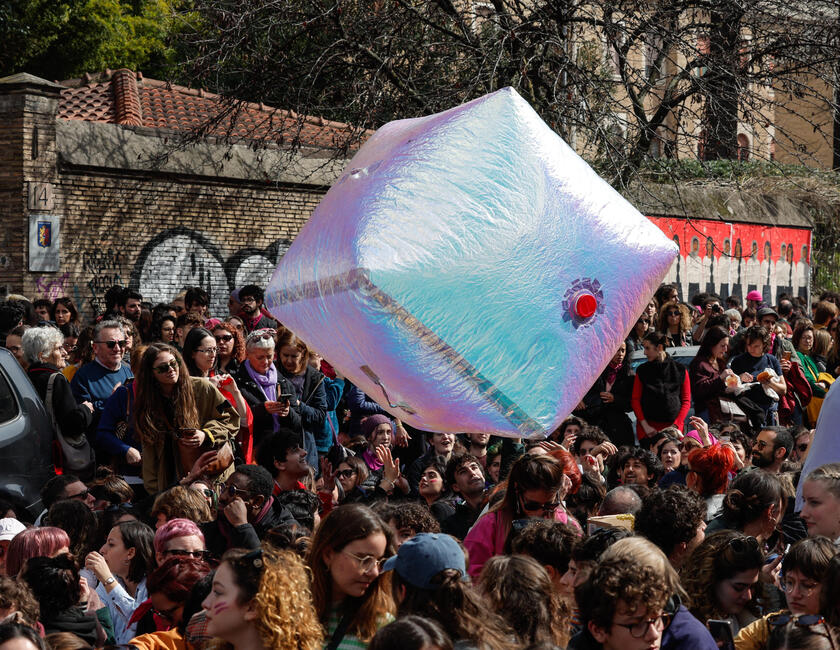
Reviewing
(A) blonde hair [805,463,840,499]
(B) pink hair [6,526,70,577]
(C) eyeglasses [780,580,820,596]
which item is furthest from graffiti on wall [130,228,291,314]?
(C) eyeglasses [780,580,820,596]

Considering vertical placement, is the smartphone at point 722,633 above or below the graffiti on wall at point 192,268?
below

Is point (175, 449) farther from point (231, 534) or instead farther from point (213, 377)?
point (231, 534)

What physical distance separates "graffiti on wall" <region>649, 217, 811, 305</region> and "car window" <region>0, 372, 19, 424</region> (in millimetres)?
14569

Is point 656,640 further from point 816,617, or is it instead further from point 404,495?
point 404,495

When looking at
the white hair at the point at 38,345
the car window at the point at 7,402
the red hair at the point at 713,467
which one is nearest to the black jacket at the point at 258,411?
the white hair at the point at 38,345

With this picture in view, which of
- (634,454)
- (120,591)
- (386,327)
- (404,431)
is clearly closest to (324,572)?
(386,327)

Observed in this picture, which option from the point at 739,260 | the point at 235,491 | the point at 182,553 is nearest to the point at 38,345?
the point at 235,491

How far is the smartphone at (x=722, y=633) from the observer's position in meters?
3.85

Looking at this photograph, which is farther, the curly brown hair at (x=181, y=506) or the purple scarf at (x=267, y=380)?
the purple scarf at (x=267, y=380)

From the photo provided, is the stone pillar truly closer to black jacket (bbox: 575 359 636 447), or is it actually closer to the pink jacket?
black jacket (bbox: 575 359 636 447)

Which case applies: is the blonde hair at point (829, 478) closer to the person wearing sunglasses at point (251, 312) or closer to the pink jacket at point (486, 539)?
the pink jacket at point (486, 539)

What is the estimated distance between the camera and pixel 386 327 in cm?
439

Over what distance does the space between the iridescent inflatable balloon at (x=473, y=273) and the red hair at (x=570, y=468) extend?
1.33 meters

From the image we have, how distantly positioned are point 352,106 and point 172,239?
131 inches
